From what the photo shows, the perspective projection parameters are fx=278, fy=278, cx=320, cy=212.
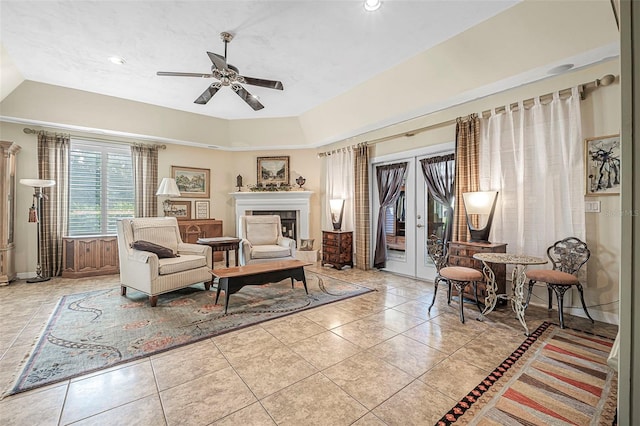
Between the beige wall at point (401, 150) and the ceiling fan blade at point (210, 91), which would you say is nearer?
the beige wall at point (401, 150)

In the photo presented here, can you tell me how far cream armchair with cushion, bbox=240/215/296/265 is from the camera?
181 inches

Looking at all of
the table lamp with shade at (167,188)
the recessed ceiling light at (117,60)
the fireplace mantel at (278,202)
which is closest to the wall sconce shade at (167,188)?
the table lamp with shade at (167,188)

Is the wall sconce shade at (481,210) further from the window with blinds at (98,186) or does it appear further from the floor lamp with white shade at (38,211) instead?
the floor lamp with white shade at (38,211)

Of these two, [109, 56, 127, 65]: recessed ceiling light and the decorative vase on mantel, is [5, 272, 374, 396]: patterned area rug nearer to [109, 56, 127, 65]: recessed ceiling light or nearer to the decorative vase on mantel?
the decorative vase on mantel

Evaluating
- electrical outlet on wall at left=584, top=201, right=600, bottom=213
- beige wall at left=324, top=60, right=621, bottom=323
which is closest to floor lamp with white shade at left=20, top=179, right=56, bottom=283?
beige wall at left=324, top=60, right=621, bottom=323

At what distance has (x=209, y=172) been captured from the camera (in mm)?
6645

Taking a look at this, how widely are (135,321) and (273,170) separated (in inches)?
176

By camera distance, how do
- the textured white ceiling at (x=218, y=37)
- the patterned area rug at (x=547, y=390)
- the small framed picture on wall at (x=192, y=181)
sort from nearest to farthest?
the patterned area rug at (x=547, y=390)
the textured white ceiling at (x=218, y=37)
the small framed picture on wall at (x=192, y=181)

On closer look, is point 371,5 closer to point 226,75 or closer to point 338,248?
point 226,75

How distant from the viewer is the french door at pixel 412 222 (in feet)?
15.1

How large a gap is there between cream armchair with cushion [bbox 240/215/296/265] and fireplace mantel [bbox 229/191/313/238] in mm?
1152

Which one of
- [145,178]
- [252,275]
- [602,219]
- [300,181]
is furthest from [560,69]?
[145,178]

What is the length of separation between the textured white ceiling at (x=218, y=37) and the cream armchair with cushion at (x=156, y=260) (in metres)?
2.18

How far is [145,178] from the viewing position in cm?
575
